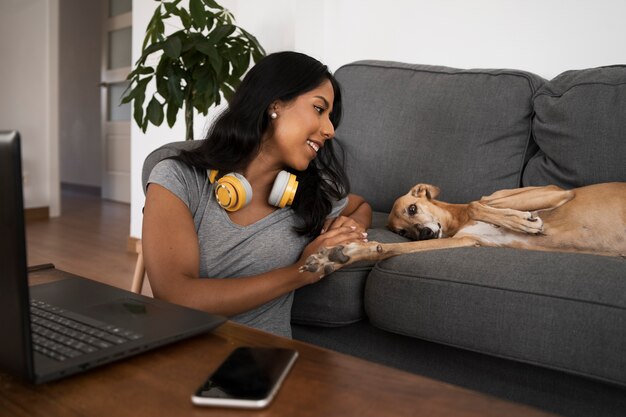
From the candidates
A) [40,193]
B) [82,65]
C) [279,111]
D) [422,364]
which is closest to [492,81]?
[279,111]

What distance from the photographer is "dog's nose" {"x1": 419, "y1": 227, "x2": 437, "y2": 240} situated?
78.0 inches

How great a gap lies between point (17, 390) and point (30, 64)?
5.72 meters

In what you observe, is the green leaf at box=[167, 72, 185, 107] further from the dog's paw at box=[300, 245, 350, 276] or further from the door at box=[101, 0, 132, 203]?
the door at box=[101, 0, 132, 203]

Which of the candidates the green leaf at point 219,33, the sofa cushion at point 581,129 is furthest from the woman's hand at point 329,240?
the green leaf at point 219,33

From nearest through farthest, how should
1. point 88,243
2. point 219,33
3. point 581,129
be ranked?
1. point 581,129
2. point 219,33
3. point 88,243

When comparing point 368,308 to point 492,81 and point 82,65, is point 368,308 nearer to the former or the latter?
point 492,81

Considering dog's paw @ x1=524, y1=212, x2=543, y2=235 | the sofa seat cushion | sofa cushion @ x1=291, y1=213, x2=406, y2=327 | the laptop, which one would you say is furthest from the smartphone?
dog's paw @ x1=524, y1=212, x2=543, y2=235

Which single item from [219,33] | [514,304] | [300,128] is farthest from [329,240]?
[219,33]

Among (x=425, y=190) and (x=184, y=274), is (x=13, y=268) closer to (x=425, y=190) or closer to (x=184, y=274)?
(x=184, y=274)

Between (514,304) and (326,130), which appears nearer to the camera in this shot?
(514,304)

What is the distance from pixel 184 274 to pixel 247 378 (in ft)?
2.00

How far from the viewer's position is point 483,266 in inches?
55.5

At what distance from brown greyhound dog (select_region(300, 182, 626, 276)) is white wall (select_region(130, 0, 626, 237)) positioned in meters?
0.93

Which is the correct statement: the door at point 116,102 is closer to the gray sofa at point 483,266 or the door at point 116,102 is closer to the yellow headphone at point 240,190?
the gray sofa at point 483,266
